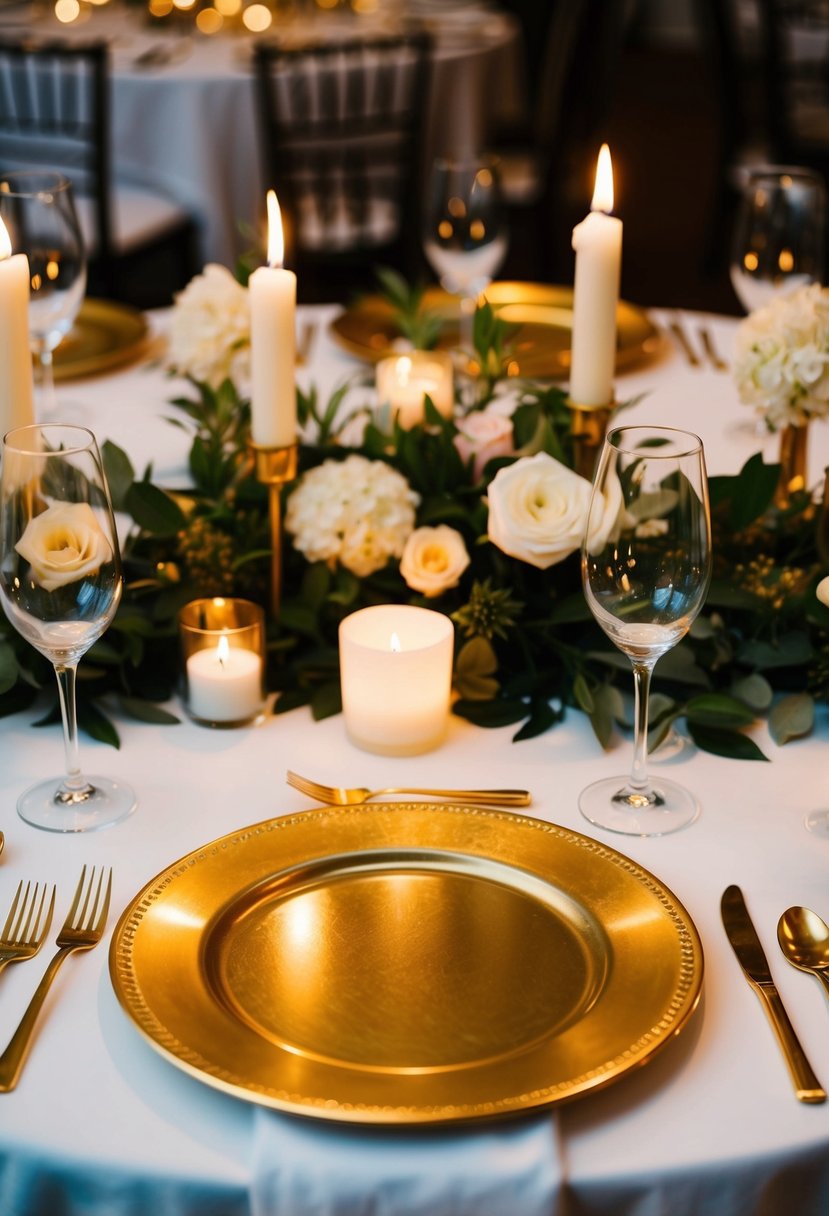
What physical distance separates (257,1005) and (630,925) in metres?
0.24

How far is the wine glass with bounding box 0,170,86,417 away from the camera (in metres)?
1.72

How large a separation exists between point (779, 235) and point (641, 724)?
3.51 feet

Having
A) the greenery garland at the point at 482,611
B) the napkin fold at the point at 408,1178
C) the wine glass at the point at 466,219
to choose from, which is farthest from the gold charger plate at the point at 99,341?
the napkin fold at the point at 408,1178

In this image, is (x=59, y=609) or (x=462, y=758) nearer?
(x=59, y=609)

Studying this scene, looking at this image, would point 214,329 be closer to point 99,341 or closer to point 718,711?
point 99,341

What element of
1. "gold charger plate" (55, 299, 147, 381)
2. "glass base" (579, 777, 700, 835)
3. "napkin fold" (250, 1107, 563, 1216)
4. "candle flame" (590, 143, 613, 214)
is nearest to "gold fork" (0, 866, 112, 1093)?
"napkin fold" (250, 1107, 563, 1216)

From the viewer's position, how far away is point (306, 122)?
353 centimetres

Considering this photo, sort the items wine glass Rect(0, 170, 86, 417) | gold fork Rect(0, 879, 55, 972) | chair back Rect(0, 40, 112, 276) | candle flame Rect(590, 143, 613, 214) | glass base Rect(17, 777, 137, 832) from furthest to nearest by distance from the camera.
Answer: chair back Rect(0, 40, 112, 276) < wine glass Rect(0, 170, 86, 417) < candle flame Rect(590, 143, 613, 214) < glass base Rect(17, 777, 137, 832) < gold fork Rect(0, 879, 55, 972)

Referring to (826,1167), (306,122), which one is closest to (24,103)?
(306,122)

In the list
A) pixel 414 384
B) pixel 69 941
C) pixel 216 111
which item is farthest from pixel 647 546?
A: pixel 216 111

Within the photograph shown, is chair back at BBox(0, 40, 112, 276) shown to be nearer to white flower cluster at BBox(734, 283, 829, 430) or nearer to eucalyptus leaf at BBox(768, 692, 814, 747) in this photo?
white flower cluster at BBox(734, 283, 829, 430)

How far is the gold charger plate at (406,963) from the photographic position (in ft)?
2.52

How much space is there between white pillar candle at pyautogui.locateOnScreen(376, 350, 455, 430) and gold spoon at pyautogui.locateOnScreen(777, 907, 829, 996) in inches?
28.6

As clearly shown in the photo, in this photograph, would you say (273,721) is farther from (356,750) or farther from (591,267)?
(591,267)
